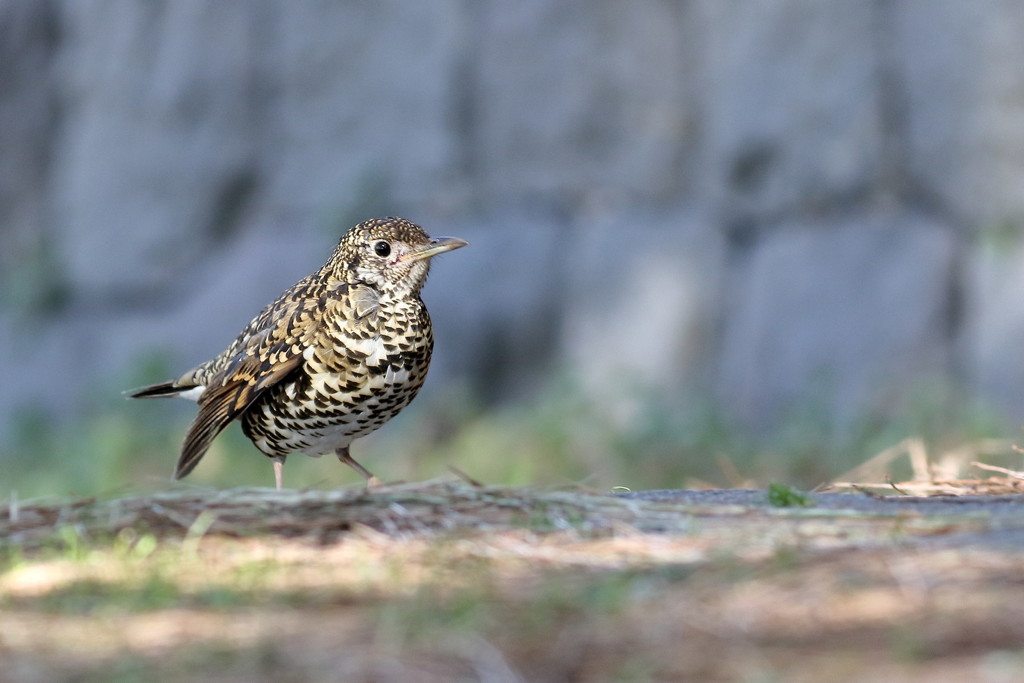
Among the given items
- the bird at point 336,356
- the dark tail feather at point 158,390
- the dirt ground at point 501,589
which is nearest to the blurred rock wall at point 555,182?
the dark tail feather at point 158,390

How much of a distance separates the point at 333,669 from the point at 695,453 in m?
5.48

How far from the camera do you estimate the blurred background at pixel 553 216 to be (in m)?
7.32

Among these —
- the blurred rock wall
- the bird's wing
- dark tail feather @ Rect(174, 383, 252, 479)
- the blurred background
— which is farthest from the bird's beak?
the blurred rock wall

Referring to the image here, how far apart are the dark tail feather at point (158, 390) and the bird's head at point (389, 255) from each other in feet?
4.08

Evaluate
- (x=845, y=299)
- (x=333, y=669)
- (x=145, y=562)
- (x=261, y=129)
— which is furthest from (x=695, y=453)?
(x=333, y=669)

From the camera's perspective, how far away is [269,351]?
4.30 meters

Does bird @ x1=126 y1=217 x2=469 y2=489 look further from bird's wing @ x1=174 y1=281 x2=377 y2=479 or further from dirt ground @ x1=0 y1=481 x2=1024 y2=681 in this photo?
dirt ground @ x1=0 y1=481 x2=1024 y2=681

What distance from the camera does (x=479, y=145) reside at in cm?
877

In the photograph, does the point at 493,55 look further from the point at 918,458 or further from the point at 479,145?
the point at 918,458

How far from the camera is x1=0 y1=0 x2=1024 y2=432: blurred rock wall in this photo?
747 centimetres

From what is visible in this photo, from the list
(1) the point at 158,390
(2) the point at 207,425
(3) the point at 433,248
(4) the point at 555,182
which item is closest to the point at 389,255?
(3) the point at 433,248

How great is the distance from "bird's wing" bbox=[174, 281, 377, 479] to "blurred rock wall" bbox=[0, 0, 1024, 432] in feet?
12.6

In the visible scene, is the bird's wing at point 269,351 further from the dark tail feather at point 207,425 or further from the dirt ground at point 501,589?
the dirt ground at point 501,589

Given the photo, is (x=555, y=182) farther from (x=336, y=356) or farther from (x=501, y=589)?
(x=501, y=589)
